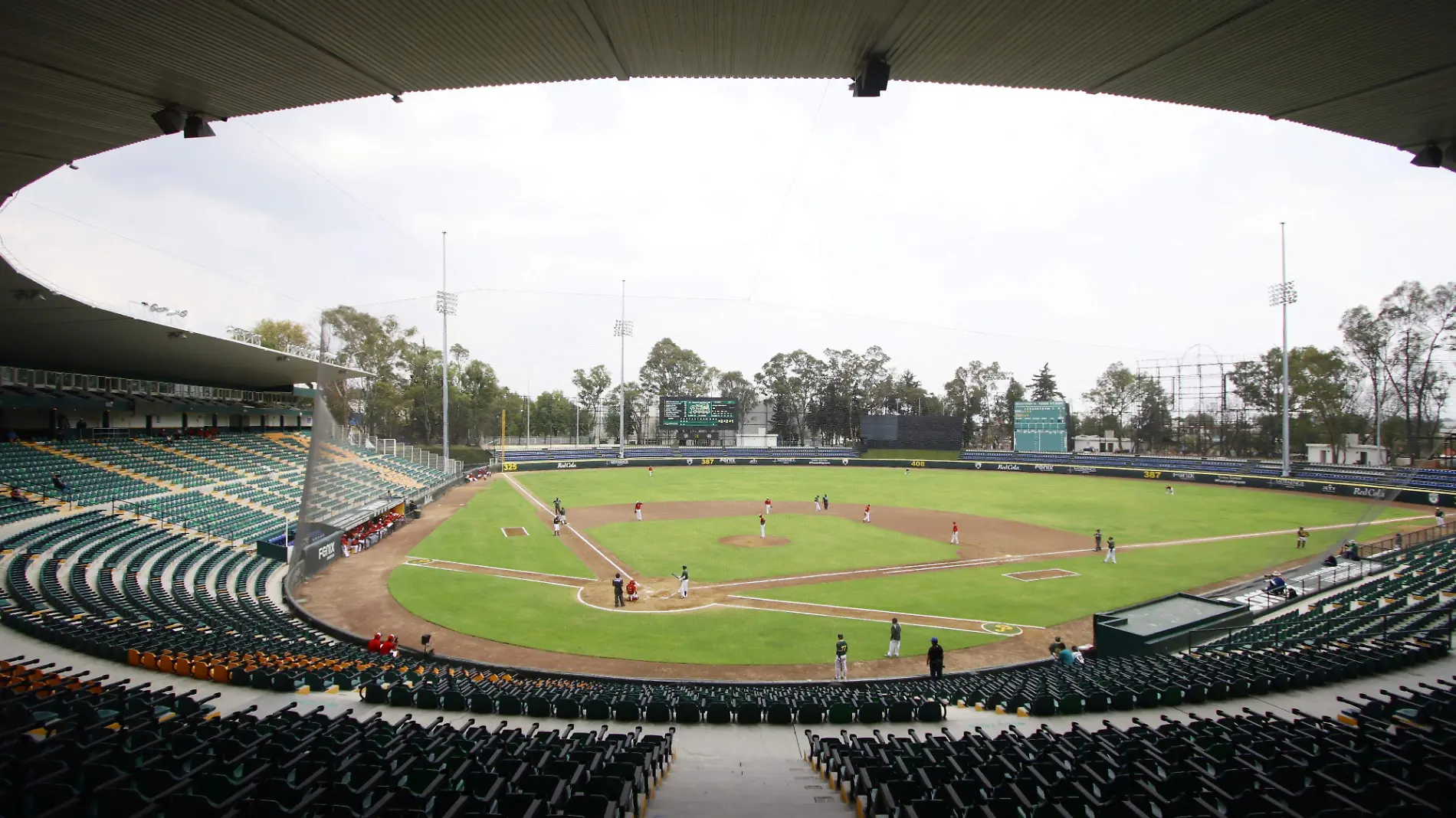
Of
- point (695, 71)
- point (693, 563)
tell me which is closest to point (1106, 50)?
point (695, 71)

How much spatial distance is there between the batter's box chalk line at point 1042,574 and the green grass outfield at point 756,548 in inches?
131

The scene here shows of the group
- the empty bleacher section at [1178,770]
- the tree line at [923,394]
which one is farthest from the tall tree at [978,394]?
the empty bleacher section at [1178,770]

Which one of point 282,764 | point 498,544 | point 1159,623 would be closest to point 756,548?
point 498,544

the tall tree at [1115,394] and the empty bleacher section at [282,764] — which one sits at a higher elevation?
the tall tree at [1115,394]

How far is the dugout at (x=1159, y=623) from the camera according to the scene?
15.5 metres

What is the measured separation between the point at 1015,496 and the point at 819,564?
92.4 feet

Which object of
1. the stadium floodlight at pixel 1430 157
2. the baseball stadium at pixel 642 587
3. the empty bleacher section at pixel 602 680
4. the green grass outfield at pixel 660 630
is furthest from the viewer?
the green grass outfield at pixel 660 630

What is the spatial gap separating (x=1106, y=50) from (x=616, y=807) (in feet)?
30.3

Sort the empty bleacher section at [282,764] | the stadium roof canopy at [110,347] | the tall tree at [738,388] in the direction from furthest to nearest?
the tall tree at [738,388] → the stadium roof canopy at [110,347] → the empty bleacher section at [282,764]

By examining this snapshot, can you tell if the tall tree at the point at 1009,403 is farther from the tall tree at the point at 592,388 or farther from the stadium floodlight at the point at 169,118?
the stadium floodlight at the point at 169,118

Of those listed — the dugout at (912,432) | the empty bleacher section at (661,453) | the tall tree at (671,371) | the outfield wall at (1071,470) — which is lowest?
the outfield wall at (1071,470)

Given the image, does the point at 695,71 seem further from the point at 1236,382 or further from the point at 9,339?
the point at 1236,382

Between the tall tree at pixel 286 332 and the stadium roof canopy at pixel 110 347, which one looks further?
the tall tree at pixel 286 332

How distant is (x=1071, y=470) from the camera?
66.6 meters
